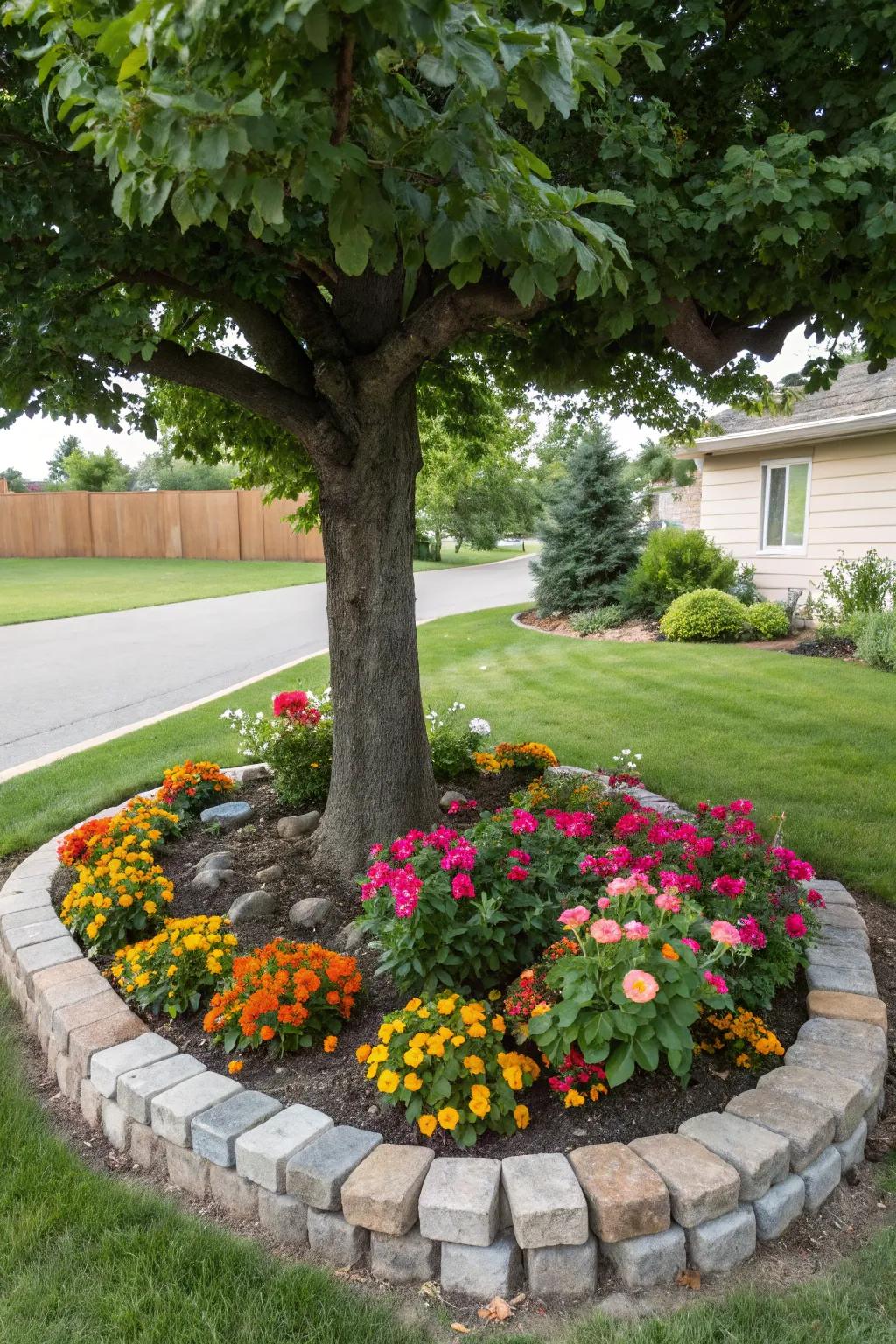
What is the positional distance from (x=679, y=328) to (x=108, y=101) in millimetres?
2253

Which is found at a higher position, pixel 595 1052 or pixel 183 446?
pixel 183 446

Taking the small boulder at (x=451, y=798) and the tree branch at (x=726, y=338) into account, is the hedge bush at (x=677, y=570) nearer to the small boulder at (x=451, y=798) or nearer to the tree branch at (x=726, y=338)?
the small boulder at (x=451, y=798)

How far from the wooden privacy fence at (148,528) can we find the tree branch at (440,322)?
2329 centimetres

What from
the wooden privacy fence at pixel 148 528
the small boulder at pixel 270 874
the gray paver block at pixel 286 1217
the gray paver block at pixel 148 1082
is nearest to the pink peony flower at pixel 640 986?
the gray paver block at pixel 286 1217

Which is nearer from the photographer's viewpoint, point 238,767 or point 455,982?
point 455,982

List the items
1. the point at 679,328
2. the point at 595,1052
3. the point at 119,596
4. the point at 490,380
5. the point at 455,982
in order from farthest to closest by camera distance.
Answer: the point at 119,596 < the point at 490,380 < the point at 679,328 < the point at 455,982 < the point at 595,1052

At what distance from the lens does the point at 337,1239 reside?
1.95 metres

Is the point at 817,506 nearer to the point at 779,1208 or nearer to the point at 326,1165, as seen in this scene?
the point at 779,1208

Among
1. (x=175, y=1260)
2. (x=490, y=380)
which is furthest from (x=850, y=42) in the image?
(x=175, y=1260)

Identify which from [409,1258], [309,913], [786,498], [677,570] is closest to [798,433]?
[786,498]

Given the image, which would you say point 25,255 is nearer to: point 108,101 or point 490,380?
point 108,101

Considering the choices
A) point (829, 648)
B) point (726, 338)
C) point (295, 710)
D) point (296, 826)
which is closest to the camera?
point (726, 338)

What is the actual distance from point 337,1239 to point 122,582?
2001cm

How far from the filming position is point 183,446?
4.93 meters
